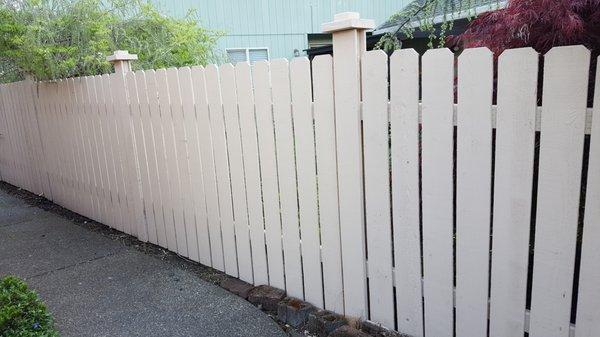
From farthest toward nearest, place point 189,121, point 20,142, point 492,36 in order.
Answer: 1. point 20,142
2. point 189,121
3. point 492,36

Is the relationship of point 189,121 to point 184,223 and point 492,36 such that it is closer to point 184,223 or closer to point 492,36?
point 184,223

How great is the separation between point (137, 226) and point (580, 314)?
4292 mm

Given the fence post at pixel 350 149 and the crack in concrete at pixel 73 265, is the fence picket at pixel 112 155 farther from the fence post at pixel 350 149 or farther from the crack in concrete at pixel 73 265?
the fence post at pixel 350 149

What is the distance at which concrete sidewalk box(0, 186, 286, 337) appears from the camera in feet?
10.8

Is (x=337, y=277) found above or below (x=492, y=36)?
below

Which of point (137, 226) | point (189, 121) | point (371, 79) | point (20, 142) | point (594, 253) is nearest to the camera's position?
point (594, 253)

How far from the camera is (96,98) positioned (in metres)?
5.20

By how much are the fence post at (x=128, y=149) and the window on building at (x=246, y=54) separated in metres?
7.46

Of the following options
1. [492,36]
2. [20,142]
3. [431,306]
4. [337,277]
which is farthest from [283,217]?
[20,142]

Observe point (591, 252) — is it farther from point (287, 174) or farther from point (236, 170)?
point (236, 170)

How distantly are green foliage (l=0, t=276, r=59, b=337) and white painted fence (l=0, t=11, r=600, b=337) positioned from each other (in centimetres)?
158

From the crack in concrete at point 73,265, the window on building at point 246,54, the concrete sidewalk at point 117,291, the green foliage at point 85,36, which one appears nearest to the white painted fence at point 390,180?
the concrete sidewalk at point 117,291

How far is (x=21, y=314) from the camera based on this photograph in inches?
96.4

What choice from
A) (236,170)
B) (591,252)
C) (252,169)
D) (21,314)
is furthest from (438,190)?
(21,314)
